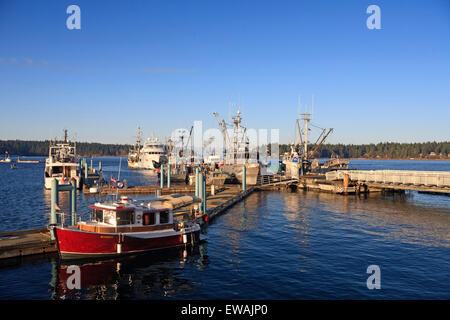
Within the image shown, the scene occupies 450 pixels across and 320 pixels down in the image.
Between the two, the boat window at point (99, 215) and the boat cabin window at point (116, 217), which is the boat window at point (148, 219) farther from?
the boat window at point (99, 215)

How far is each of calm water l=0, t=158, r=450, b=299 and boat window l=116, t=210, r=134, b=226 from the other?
2.86m

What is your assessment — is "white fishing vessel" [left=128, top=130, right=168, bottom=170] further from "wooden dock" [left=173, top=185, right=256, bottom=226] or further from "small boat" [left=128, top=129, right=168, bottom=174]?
"wooden dock" [left=173, top=185, right=256, bottom=226]

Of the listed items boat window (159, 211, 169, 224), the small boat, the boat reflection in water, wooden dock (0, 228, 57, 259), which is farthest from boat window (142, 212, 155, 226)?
the small boat

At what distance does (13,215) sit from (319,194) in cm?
5222

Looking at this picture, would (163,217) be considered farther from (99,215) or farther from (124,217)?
(99,215)

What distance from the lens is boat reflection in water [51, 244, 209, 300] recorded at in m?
20.1

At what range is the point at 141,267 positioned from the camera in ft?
80.8

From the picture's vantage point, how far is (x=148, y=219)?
1065 inches

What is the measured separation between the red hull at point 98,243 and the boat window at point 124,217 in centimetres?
95

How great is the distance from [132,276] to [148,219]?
5243mm

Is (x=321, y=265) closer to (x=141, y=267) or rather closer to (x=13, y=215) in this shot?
(x=141, y=267)

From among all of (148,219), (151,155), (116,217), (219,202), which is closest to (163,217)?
(148,219)
